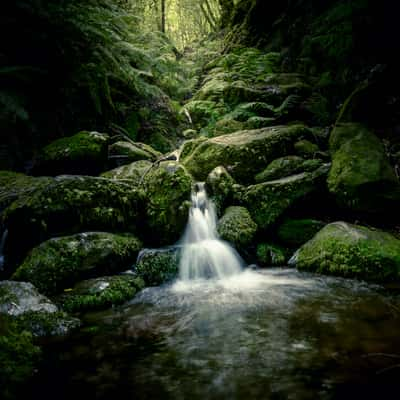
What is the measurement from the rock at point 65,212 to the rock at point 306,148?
13.9 ft

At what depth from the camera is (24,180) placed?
650 centimetres

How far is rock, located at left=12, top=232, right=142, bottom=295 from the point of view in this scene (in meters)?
4.54

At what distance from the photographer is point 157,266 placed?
541 cm

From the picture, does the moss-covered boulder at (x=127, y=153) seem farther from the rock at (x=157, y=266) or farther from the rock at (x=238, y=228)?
the rock at (x=157, y=266)


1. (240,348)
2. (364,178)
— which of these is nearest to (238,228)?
(364,178)

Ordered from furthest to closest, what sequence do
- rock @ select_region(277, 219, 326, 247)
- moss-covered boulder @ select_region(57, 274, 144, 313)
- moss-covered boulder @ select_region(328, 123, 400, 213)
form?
rock @ select_region(277, 219, 326, 247) < moss-covered boulder @ select_region(328, 123, 400, 213) < moss-covered boulder @ select_region(57, 274, 144, 313)

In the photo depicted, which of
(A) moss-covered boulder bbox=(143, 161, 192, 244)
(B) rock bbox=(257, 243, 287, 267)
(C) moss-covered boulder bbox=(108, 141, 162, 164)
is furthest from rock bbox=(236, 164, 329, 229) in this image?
(C) moss-covered boulder bbox=(108, 141, 162, 164)

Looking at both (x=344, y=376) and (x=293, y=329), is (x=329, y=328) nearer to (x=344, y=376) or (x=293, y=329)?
(x=293, y=329)

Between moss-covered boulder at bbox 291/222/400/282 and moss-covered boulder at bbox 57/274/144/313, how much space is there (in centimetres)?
297

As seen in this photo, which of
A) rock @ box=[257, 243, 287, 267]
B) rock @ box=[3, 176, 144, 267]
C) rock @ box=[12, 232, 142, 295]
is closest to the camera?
rock @ box=[12, 232, 142, 295]

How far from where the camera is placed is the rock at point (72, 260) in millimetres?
4535

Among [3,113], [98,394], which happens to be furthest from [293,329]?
[3,113]

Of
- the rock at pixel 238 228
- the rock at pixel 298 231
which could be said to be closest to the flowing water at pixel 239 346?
the rock at pixel 298 231

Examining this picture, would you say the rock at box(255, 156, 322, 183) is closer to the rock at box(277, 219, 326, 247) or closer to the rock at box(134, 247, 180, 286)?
the rock at box(277, 219, 326, 247)
